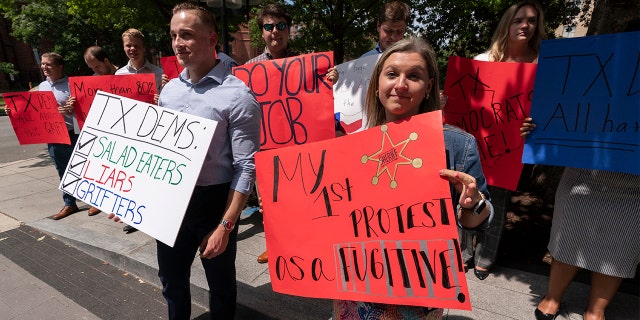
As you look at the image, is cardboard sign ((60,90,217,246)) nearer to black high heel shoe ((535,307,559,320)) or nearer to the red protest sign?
the red protest sign

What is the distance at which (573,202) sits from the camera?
2.22 metres

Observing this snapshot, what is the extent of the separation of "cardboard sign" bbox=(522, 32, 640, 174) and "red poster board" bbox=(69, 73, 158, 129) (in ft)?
10.6

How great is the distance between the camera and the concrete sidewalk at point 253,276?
2518 mm

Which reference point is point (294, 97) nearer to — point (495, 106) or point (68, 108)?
point (495, 106)

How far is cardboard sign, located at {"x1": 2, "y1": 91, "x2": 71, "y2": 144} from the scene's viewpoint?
4004 mm

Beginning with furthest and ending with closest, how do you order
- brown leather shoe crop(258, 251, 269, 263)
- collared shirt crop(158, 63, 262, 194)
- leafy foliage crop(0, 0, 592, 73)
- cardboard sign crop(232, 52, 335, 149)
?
1. leafy foliage crop(0, 0, 592, 73)
2. brown leather shoe crop(258, 251, 269, 263)
3. cardboard sign crop(232, 52, 335, 149)
4. collared shirt crop(158, 63, 262, 194)

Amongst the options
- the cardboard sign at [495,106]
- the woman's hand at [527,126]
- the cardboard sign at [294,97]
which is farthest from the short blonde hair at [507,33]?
the cardboard sign at [294,97]

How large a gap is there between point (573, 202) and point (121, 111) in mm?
2810

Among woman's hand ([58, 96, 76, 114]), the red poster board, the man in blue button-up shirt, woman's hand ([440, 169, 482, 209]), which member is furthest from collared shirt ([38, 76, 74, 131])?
woman's hand ([440, 169, 482, 209])

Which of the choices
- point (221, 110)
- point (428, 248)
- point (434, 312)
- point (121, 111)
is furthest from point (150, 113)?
point (434, 312)

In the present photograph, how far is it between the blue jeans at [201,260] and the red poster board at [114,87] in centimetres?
193

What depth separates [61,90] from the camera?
405 cm

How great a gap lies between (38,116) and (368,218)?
4472 mm

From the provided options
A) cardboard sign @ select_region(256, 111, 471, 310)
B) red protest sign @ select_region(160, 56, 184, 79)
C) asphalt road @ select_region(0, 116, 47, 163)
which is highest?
red protest sign @ select_region(160, 56, 184, 79)
